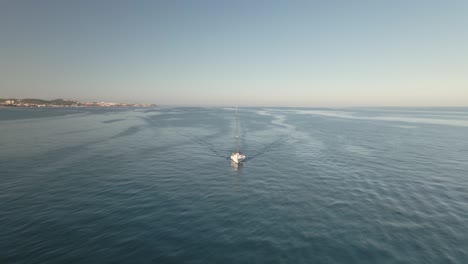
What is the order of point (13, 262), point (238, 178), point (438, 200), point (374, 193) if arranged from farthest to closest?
point (238, 178) < point (374, 193) < point (438, 200) < point (13, 262)

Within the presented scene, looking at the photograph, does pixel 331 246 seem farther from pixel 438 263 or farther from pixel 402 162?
pixel 402 162

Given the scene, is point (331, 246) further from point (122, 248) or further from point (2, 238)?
point (2, 238)

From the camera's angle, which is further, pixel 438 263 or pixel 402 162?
pixel 402 162

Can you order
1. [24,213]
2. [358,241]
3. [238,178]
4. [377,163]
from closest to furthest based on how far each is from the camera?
1. [358,241]
2. [24,213]
3. [238,178]
4. [377,163]

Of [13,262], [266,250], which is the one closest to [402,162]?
[266,250]

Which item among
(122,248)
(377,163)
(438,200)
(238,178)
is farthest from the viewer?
(377,163)

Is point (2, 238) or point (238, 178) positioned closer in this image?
point (2, 238)

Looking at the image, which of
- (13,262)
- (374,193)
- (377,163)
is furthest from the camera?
(377,163)

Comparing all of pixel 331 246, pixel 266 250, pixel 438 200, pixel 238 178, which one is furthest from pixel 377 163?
pixel 266 250
